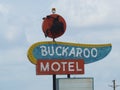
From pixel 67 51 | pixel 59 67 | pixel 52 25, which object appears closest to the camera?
pixel 59 67

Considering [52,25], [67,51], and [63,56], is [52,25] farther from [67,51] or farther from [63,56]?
[63,56]

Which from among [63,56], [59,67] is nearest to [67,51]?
[63,56]

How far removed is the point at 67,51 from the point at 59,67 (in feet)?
4.42

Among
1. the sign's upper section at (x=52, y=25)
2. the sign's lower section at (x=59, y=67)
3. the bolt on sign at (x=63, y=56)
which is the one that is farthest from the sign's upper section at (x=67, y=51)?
the sign's upper section at (x=52, y=25)

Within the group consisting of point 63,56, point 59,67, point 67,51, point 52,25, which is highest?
point 52,25

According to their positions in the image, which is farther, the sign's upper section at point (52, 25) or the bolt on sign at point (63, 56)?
the sign's upper section at point (52, 25)

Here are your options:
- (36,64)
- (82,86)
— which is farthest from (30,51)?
(82,86)

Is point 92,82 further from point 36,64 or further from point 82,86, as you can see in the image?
point 36,64

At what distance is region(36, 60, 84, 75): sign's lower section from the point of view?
4916cm

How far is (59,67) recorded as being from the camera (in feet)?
163

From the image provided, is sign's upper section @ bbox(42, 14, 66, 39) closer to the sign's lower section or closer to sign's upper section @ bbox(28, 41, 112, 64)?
sign's upper section @ bbox(28, 41, 112, 64)

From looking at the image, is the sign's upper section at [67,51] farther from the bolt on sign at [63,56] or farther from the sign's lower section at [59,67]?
the sign's lower section at [59,67]

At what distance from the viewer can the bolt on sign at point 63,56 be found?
49.3 meters

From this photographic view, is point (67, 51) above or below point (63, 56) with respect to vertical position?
above
